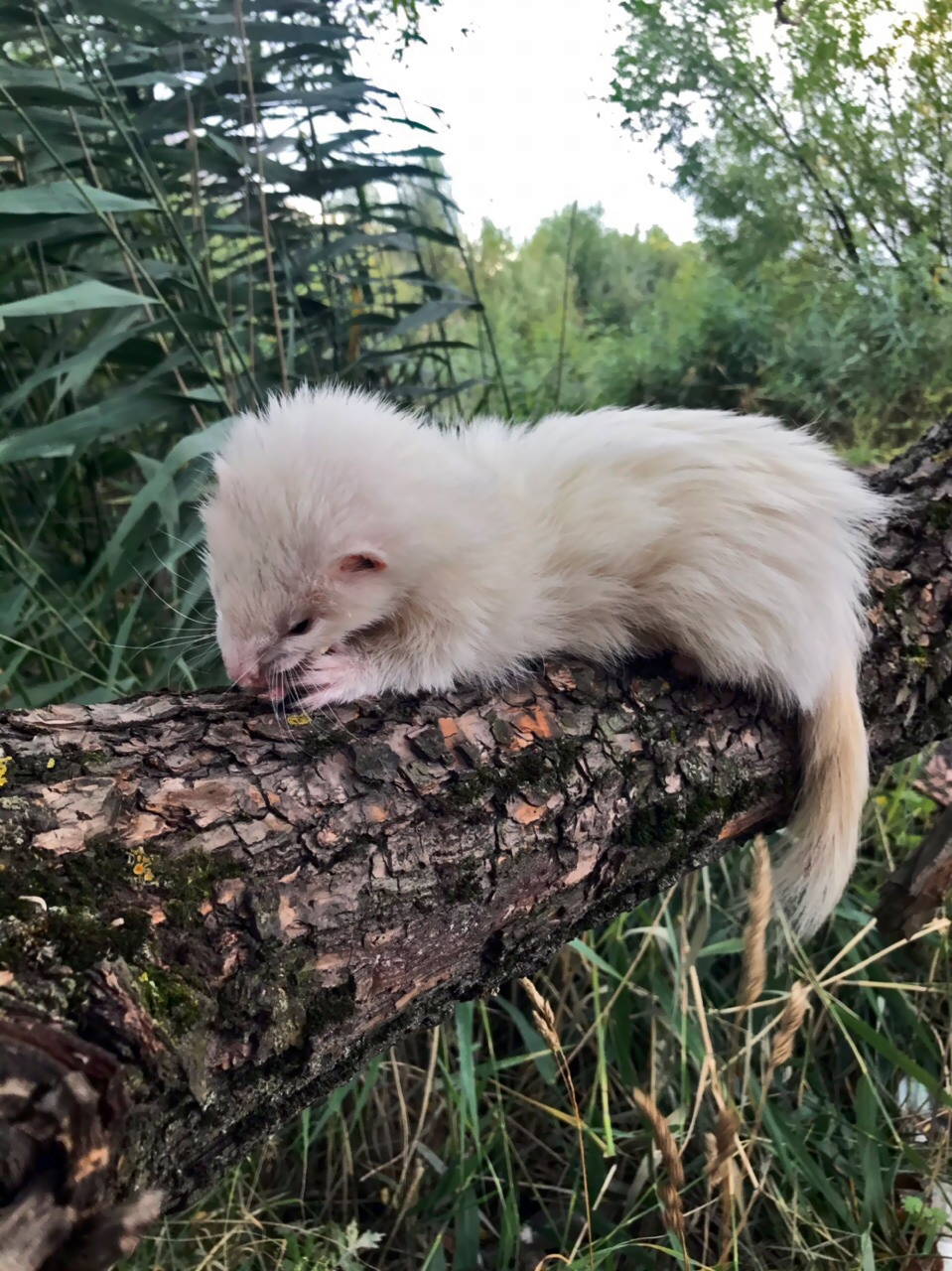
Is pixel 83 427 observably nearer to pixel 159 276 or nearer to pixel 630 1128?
pixel 159 276

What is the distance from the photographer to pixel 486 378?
6.59ft

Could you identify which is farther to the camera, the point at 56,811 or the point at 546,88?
the point at 546,88

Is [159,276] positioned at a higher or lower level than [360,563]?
higher

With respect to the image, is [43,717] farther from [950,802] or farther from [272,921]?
[950,802]

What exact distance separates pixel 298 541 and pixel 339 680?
0.61ft

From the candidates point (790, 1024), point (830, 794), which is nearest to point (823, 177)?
point (830, 794)

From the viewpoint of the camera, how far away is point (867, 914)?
5.30ft

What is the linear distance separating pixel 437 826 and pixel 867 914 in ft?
4.12

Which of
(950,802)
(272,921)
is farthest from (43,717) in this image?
(950,802)

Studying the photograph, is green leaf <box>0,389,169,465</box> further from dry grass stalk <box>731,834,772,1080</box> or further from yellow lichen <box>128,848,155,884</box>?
dry grass stalk <box>731,834,772,1080</box>

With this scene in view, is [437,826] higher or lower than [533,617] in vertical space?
lower

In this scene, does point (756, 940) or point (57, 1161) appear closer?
point (57, 1161)

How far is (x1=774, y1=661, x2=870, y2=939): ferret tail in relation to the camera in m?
1.04

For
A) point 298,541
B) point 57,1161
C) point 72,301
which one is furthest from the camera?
point 72,301
